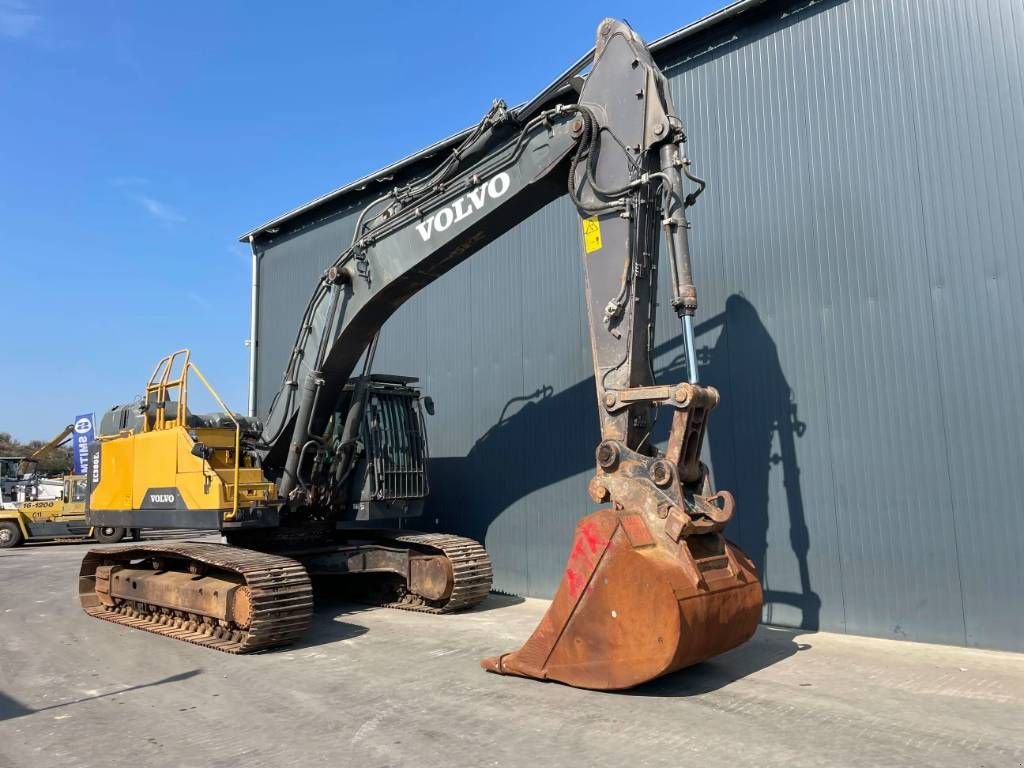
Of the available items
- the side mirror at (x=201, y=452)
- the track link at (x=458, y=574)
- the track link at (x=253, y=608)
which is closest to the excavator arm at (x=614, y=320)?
the side mirror at (x=201, y=452)

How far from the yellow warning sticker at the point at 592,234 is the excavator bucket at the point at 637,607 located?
243 cm

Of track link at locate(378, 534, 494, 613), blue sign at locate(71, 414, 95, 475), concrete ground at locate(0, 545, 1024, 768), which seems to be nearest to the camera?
concrete ground at locate(0, 545, 1024, 768)

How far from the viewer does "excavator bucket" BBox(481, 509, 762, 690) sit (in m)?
5.31

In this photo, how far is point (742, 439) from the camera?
360 inches

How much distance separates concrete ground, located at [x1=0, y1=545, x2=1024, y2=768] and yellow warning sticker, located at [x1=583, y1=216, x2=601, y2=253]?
374 cm

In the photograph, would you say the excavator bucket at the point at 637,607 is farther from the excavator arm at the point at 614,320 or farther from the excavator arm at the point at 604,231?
the excavator arm at the point at 604,231

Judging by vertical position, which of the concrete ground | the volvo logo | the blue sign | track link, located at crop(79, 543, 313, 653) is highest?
the volvo logo

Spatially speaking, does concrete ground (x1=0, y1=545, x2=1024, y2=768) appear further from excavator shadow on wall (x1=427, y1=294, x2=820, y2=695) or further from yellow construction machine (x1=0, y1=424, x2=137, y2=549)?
yellow construction machine (x1=0, y1=424, x2=137, y2=549)

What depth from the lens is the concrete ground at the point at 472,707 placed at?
471 cm

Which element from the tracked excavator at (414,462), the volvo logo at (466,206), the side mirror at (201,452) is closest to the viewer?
the tracked excavator at (414,462)

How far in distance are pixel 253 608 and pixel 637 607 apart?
4.00m

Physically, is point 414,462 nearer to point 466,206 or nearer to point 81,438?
point 466,206

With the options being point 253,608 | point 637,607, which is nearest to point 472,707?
point 637,607

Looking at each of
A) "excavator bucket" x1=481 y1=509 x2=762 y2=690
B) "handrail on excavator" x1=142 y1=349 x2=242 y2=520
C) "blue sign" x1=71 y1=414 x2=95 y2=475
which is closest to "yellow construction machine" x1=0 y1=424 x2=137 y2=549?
"blue sign" x1=71 y1=414 x2=95 y2=475
